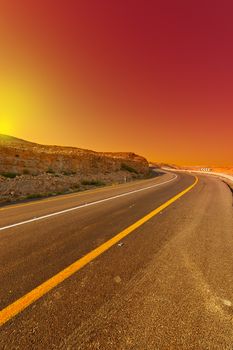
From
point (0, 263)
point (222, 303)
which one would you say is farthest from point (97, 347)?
point (0, 263)

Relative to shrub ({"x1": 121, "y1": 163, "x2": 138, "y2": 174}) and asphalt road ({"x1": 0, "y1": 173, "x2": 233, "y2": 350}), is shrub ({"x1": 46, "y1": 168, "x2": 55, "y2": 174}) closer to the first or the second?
shrub ({"x1": 121, "y1": 163, "x2": 138, "y2": 174})

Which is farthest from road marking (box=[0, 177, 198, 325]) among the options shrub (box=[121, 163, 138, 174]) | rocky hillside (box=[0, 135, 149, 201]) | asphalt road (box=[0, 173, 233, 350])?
shrub (box=[121, 163, 138, 174])

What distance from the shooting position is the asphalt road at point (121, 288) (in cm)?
223

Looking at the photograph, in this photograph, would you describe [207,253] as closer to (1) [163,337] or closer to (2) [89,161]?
(1) [163,337]

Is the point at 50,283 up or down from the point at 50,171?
down

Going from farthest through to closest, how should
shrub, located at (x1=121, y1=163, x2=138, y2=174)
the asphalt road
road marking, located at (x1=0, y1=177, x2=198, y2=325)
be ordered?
shrub, located at (x1=121, y1=163, x2=138, y2=174) < road marking, located at (x1=0, y1=177, x2=198, y2=325) < the asphalt road

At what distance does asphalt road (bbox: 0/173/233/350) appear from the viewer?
223cm

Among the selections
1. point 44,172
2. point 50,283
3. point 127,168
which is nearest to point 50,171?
point 44,172

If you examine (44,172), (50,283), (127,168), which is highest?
(127,168)

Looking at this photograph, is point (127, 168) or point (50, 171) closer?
point (50, 171)

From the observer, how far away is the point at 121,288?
3068 millimetres

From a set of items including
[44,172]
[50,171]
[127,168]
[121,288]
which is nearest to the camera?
[121,288]

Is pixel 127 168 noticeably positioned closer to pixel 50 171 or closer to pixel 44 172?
pixel 50 171

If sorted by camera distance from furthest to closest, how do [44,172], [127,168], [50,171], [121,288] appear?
[127,168]
[50,171]
[44,172]
[121,288]
